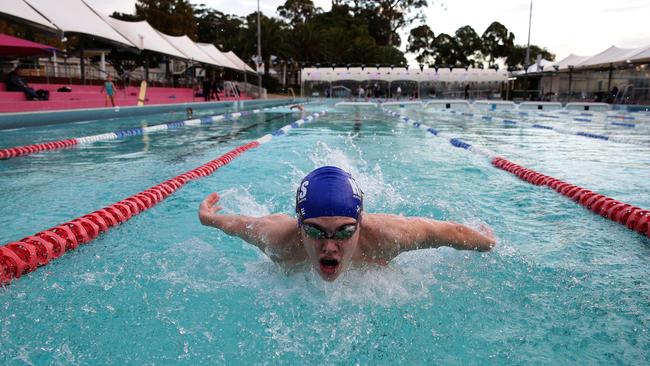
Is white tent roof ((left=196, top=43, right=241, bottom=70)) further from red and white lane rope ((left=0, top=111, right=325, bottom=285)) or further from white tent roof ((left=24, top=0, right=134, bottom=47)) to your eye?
red and white lane rope ((left=0, top=111, right=325, bottom=285))

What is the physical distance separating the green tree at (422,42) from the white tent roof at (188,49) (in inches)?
1664

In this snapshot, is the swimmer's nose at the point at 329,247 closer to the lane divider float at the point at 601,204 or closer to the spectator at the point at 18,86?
the lane divider float at the point at 601,204

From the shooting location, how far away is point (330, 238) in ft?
7.13

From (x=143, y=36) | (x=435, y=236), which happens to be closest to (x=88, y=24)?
(x=143, y=36)

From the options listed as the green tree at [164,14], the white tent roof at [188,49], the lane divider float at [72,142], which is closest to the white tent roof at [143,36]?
the white tent roof at [188,49]

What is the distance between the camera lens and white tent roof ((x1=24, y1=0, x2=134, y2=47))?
1711cm

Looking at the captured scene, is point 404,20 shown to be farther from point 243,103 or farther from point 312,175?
point 312,175

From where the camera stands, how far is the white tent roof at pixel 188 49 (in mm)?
28547

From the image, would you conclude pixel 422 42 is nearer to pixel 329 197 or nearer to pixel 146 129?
pixel 146 129

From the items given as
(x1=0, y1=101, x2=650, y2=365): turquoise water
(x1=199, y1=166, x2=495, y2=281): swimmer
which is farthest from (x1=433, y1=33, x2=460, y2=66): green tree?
(x1=199, y1=166, x2=495, y2=281): swimmer

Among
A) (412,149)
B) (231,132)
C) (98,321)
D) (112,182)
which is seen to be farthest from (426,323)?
(231,132)

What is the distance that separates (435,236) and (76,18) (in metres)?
20.6

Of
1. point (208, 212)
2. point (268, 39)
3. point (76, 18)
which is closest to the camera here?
point (208, 212)

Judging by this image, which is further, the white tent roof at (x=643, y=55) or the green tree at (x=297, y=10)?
the green tree at (x=297, y=10)
